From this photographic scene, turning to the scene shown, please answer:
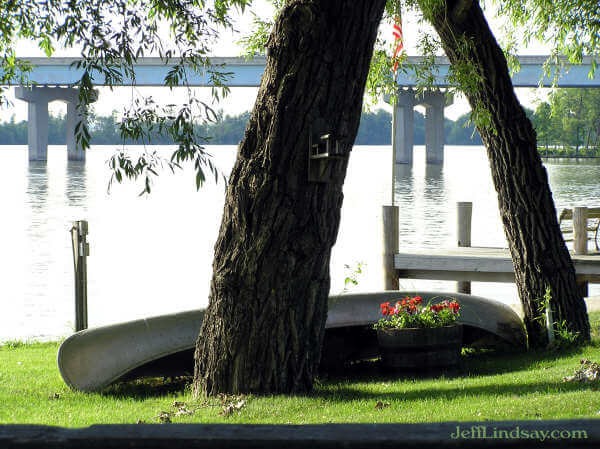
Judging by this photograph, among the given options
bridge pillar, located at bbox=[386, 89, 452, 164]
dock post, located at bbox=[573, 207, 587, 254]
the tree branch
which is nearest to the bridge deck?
bridge pillar, located at bbox=[386, 89, 452, 164]

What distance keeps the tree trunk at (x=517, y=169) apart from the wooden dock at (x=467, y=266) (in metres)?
2.28

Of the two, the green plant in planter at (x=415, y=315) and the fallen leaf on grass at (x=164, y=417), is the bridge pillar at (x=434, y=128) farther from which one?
the fallen leaf on grass at (x=164, y=417)

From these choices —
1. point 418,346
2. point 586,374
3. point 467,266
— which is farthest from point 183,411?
point 467,266

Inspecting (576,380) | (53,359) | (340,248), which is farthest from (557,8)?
(340,248)

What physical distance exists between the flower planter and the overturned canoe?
59cm

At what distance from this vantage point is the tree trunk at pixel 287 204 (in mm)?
5805

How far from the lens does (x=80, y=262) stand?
420 inches

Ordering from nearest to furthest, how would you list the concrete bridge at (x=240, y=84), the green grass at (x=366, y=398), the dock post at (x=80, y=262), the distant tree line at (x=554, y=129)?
the green grass at (x=366, y=398) < the dock post at (x=80, y=262) < the concrete bridge at (x=240, y=84) < the distant tree line at (x=554, y=129)

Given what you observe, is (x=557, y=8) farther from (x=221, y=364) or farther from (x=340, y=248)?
(x=340, y=248)

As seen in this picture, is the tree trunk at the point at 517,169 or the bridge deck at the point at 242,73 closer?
the tree trunk at the point at 517,169

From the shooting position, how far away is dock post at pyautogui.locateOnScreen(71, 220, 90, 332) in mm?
10602

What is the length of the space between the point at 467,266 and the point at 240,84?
56.4 meters

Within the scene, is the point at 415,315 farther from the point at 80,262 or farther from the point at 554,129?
the point at 554,129

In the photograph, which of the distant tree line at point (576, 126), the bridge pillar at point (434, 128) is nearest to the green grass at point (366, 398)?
the bridge pillar at point (434, 128)
